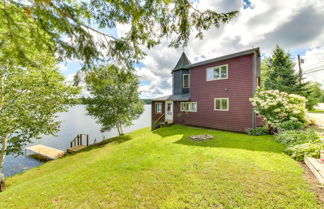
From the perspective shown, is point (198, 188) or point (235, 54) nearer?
point (198, 188)

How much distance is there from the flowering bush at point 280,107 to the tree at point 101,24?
6105mm

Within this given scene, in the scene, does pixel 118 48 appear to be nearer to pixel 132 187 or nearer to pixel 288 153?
pixel 132 187

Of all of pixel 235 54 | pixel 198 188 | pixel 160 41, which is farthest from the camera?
pixel 235 54

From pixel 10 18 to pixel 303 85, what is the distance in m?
24.3

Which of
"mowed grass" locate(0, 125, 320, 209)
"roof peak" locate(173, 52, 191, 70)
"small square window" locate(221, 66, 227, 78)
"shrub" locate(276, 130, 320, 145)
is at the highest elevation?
"roof peak" locate(173, 52, 191, 70)

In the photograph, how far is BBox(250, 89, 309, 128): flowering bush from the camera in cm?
660

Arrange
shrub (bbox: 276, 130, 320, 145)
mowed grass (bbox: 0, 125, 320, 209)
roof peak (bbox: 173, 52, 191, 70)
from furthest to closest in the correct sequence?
roof peak (bbox: 173, 52, 191, 70), shrub (bbox: 276, 130, 320, 145), mowed grass (bbox: 0, 125, 320, 209)

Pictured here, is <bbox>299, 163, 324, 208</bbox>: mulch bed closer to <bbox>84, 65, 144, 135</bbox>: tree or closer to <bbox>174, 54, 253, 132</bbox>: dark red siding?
<bbox>174, 54, 253, 132</bbox>: dark red siding

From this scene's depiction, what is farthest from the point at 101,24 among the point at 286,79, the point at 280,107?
the point at 286,79

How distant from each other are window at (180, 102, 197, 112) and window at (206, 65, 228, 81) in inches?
104

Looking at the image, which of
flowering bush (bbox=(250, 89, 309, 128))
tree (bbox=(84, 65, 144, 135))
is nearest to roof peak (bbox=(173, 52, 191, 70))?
tree (bbox=(84, 65, 144, 135))

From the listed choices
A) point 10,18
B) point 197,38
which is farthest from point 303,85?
point 10,18

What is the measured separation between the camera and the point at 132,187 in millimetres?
3184

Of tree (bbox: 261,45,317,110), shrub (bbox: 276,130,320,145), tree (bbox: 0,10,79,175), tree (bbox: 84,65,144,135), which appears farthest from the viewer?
tree (bbox: 261,45,317,110)
